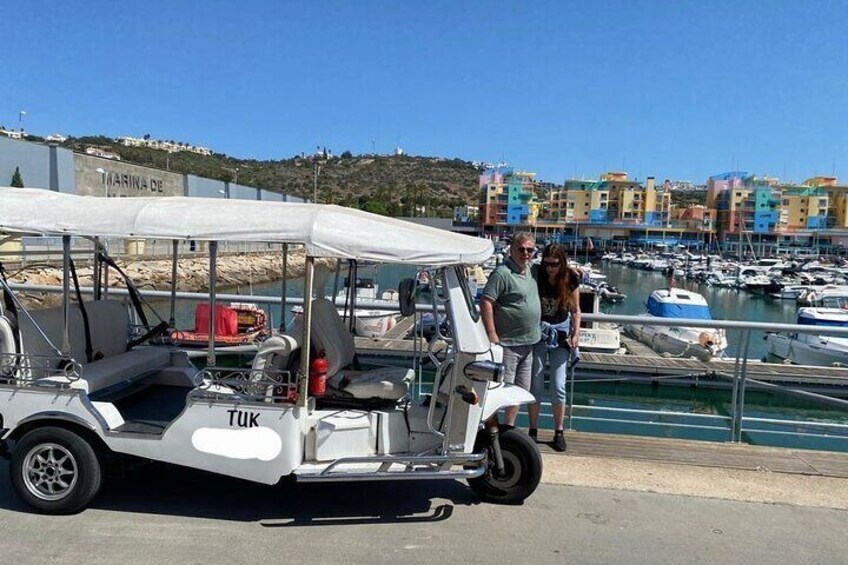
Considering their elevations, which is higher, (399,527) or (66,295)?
(66,295)

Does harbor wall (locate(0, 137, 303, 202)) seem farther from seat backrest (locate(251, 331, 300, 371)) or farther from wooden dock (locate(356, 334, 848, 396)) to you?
seat backrest (locate(251, 331, 300, 371))

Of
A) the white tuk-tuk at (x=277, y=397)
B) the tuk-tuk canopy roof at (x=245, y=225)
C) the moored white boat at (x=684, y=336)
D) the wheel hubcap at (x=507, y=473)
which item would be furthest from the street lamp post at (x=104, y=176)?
the wheel hubcap at (x=507, y=473)

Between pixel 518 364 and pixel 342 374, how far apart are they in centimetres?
166

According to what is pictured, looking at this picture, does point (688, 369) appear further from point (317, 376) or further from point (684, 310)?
point (684, 310)

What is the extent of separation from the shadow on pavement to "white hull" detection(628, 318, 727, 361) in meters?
17.5

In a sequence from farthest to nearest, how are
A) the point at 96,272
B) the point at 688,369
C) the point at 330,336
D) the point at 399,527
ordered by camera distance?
the point at 688,369 → the point at 96,272 → the point at 330,336 → the point at 399,527

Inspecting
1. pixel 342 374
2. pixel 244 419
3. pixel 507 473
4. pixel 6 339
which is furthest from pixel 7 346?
pixel 507 473

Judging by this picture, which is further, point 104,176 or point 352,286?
point 104,176

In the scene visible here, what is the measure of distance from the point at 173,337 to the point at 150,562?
3173 millimetres

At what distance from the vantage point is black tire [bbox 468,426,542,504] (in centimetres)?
493

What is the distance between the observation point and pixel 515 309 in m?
5.73

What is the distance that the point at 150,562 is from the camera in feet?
12.9

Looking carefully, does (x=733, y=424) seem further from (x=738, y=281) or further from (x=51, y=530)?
Result: (x=738, y=281)

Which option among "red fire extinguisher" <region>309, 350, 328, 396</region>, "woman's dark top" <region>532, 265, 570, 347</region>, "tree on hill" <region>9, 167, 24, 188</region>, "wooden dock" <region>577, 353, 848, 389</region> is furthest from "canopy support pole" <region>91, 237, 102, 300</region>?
"tree on hill" <region>9, 167, 24, 188</region>
